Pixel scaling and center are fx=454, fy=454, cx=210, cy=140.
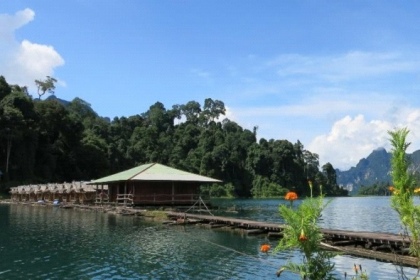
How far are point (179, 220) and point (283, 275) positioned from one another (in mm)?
17266

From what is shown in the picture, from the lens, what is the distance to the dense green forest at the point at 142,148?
256 feet

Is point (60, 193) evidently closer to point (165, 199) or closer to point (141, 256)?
point (165, 199)

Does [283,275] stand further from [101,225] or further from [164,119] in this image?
[164,119]

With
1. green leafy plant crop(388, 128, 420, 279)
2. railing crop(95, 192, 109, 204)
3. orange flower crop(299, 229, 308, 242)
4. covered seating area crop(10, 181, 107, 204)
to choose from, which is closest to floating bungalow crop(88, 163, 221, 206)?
railing crop(95, 192, 109, 204)

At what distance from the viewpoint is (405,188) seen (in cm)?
659

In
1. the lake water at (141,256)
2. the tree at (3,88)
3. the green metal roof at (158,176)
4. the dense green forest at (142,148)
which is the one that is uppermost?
the tree at (3,88)

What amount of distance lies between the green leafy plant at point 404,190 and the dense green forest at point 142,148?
74379 millimetres

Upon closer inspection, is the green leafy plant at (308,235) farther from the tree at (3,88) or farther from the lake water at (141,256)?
the tree at (3,88)

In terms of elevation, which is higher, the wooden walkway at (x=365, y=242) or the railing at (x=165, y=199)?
the railing at (x=165, y=199)

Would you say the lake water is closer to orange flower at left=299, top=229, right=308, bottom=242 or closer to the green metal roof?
orange flower at left=299, top=229, right=308, bottom=242

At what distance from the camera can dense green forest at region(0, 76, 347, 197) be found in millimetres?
78125

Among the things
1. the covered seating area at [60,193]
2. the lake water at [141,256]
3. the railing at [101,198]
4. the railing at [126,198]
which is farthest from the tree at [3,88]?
the lake water at [141,256]

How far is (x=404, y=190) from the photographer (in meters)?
6.59

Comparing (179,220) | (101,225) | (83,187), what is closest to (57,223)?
(101,225)
